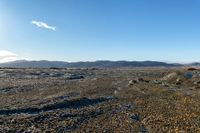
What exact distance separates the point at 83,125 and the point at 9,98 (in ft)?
67.8

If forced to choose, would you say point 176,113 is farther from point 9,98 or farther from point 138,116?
point 9,98

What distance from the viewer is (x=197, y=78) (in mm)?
75812

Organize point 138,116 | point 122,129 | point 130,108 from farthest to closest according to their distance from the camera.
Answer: point 130,108, point 138,116, point 122,129

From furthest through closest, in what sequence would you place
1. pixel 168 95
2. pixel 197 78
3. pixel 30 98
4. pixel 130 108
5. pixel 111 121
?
1. pixel 197 78
2. pixel 168 95
3. pixel 30 98
4. pixel 130 108
5. pixel 111 121

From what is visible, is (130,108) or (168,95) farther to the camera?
(168,95)

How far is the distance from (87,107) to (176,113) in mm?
9777

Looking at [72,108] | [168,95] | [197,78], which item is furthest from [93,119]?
[197,78]

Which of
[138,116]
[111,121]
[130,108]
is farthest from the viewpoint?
[130,108]

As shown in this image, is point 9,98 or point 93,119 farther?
point 9,98

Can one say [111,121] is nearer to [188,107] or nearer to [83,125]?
[83,125]

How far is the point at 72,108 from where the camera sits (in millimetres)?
40031

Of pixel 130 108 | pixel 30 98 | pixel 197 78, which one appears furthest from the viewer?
pixel 197 78

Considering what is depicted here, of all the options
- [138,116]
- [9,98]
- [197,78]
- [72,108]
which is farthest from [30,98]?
[197,78]

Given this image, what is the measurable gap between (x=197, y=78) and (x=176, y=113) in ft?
135
